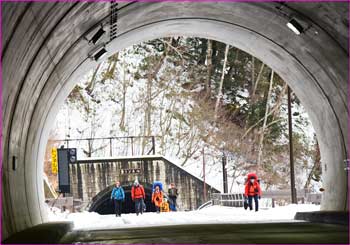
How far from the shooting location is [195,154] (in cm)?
4906

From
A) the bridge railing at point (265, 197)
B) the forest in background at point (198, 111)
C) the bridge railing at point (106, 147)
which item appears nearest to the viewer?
the bridge railing at point (265, 197)

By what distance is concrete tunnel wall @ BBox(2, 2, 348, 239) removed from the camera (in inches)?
406

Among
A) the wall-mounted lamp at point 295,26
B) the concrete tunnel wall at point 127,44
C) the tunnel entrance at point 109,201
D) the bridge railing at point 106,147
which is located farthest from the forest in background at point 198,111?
the wall-mounted lamp at point 295,26

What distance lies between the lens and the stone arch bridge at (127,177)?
38.0 meters

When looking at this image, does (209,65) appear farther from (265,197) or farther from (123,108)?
(265,197)

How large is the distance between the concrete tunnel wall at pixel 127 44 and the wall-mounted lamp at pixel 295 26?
0.46 feet

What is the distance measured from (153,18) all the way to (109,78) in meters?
32.7

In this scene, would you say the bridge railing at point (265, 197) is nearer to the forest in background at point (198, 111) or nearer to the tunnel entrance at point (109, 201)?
the tunnel entrance at point (109, 201)

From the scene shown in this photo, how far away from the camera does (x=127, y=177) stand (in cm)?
3822

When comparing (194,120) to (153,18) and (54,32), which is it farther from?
(54,32)

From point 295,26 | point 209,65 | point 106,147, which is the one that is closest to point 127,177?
point 106,147

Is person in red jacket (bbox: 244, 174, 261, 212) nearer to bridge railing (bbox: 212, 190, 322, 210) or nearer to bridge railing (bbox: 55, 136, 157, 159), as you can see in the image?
bridge railing (bbox: 212, 190, 322, 210)

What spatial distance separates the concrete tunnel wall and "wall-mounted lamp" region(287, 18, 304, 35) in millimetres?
139

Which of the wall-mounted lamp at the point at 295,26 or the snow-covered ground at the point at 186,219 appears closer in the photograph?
the wall-mounted lamp at the point at 295,26
